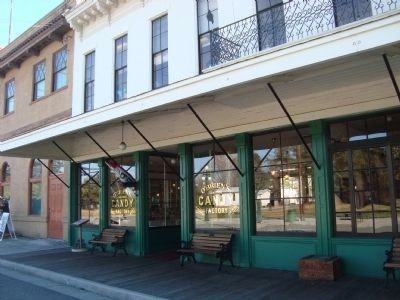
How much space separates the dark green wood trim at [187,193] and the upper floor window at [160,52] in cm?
204

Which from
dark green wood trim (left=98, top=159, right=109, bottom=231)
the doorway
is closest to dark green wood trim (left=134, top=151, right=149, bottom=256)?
the doorway

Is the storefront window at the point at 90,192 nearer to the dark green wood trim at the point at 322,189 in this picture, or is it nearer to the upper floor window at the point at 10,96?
the upper floor window at the point at 10,96

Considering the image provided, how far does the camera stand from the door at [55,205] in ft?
52.2

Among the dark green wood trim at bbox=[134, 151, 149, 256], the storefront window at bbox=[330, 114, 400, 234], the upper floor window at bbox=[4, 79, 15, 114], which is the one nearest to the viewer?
the storefront window at bbox=[330, 114, 400, 234]

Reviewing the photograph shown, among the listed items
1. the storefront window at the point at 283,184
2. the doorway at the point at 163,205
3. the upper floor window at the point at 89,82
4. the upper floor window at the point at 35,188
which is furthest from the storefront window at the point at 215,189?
the upper floor window at the point at 35,188

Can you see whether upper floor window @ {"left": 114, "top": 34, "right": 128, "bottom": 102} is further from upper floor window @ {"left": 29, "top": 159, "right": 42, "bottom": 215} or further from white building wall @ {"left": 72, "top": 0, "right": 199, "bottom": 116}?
upper floor window @ {"left": 29, "top": 159, "right": 42, "bottom": 215}

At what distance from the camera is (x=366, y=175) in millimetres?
8484

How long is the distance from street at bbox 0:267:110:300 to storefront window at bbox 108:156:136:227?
11.4ft

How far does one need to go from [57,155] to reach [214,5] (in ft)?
23.7

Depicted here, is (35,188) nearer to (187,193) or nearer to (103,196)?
(103,196)

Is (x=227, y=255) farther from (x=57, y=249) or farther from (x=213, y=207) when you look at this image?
(x=57, y=249)

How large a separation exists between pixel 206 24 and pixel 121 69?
11.2ft

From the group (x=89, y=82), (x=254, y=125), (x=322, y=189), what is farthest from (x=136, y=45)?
(x=322, y=189)

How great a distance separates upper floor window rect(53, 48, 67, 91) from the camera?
16.2m
